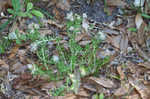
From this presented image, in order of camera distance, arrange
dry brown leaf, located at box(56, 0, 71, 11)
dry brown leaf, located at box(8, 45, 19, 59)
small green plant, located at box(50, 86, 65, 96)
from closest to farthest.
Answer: small green plant, located at box(50, 86, 65, 96) → dry brown leaf, located at box(8, 45, 19, 59) → dry brown leaf, located at box(56, 0, 71, 11)

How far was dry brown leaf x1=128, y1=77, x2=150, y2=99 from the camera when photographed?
1.67m

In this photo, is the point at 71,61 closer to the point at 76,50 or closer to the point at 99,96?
the point at 76,50

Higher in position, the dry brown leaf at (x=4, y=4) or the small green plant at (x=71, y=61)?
the dry brown leaf at (x=4, y=4)

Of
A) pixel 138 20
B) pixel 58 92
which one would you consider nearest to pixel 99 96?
pixel 58 92

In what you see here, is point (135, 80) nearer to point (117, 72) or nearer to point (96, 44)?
point (117, 72)

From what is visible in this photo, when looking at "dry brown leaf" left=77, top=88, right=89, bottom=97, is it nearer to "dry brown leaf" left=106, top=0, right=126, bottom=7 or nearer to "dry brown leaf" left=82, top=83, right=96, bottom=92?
"dry brown leaf" left=82, top=83, right=96, bottom=92

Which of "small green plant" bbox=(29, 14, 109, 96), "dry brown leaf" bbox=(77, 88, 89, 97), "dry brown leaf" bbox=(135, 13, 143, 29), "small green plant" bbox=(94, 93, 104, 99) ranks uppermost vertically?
"dry brown leaf" bbox=(135, 13, 143, 29)

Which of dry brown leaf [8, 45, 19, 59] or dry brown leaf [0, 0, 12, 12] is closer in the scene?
dry brown leaf [8, 45, 19, 59]

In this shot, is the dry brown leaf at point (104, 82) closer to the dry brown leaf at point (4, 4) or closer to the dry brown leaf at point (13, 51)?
the dry brown leaf at point (13, 51)

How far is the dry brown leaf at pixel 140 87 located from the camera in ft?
5.49

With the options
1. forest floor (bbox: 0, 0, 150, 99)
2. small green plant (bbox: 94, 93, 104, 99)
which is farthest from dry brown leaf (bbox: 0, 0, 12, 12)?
small green plant (bbox: 94, 93, 104, 99)

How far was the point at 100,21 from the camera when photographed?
2070 mm

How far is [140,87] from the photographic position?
5.63 feet

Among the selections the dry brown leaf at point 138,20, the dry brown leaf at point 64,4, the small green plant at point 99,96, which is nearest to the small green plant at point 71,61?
the small green plant at point 99,96
